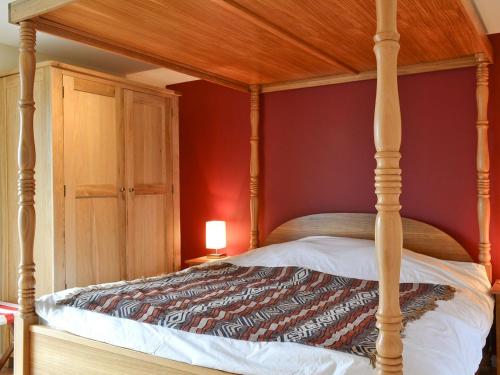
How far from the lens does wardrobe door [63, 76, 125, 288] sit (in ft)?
11.1

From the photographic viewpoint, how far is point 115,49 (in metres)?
2.76

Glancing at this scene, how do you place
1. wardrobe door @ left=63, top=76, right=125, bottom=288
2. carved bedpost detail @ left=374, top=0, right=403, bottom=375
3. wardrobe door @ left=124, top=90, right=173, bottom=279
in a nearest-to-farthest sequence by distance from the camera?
carved bedpost detail @ left=374, top=0, right=403, bottom=375 → wardrobe door @ left=63, top=76, right=125, bottom=288 → wardrobe door @ left=124, top=90, right=173, bottom=279

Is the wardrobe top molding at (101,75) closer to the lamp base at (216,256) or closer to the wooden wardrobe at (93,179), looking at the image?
the wooden wardrobe at (93,179)

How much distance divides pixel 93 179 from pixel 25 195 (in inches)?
48.6

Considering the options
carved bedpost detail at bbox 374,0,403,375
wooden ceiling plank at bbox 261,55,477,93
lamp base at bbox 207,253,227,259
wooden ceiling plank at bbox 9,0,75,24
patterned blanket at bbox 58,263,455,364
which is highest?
wooden ceiling plank at bbox 9,0,75,24

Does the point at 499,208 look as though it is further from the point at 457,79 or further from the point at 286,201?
the point at 286,201

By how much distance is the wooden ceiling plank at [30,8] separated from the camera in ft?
7.06

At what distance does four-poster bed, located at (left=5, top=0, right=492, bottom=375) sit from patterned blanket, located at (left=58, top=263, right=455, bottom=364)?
0.63 feet

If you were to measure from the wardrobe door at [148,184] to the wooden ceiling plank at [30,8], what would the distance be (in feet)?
5.11

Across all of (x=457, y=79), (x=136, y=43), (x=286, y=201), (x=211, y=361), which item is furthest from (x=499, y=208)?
(x=136, y=43)

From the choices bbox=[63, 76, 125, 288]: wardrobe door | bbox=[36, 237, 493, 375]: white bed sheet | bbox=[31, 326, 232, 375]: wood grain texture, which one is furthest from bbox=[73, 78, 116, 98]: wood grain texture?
bbox=[31, 326, 232, 375]: wood grain texture

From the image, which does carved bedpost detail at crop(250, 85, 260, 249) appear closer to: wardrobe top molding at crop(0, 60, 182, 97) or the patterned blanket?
wardrobe top molding at crop(0, 60, 182, 97)

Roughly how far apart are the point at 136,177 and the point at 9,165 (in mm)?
948

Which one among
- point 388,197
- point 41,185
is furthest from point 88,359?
point 41,185
